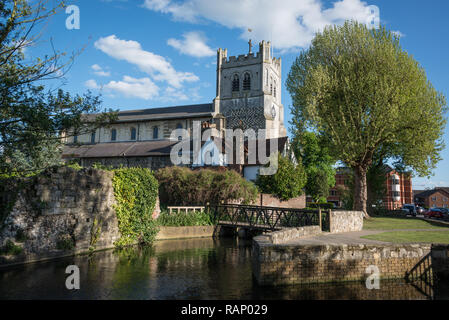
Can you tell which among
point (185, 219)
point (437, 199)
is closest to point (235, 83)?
point (185, 219)

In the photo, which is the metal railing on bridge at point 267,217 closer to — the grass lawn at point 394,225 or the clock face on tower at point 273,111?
the grass lawn at point 394,225

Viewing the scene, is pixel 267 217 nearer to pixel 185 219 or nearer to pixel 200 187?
pixel 185 219

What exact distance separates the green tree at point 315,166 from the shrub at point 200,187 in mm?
15314

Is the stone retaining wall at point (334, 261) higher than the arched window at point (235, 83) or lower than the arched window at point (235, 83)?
lower

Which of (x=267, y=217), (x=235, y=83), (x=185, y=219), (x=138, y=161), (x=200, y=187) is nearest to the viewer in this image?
(x=267, y=217)

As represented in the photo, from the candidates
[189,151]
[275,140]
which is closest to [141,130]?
[189,151]

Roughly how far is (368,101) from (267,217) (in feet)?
34.2

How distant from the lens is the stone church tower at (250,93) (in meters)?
42.6

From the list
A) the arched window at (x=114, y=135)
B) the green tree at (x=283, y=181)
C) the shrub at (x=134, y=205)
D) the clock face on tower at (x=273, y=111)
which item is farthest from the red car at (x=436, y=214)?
the arched window at (x=114, y=135)

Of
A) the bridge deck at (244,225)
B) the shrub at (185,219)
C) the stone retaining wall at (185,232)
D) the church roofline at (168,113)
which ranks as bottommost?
the stone retaining wall at (185,232)

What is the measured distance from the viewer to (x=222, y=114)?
43.6 meters

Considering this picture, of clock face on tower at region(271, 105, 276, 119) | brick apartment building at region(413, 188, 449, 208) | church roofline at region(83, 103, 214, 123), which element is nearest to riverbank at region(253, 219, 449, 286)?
church roofline at region(83, 103, 214, 123)

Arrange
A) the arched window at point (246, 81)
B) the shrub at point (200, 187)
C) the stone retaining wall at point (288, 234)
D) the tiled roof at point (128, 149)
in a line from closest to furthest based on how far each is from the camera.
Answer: the stone retaining wall at point (288, 234) < the shrub at point (200, 187) < the tiled roof at point (128, 149) < the arched window at point (246, 81)

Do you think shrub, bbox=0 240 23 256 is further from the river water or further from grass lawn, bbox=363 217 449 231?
grass lawn, bbox=363 217 449 231
